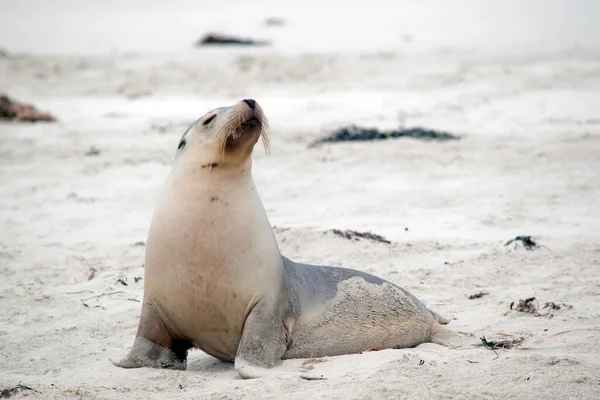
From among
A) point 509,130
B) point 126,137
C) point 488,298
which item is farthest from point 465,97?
point 488,298

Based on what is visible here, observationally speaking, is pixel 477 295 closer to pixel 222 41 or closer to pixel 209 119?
pixel 209 119

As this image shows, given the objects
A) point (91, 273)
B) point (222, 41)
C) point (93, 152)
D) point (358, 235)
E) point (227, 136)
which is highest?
point (222, 41)

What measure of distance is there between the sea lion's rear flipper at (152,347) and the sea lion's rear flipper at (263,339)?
38cm

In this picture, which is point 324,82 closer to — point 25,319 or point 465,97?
point 465,97

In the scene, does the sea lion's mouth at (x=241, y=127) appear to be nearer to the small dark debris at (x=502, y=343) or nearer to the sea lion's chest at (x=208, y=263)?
the sea lion's chest at (x=208, y=263)

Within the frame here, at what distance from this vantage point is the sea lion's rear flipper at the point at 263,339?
3.75 m

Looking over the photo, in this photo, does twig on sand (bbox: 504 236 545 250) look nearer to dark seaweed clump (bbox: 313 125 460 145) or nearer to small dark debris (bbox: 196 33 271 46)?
dark seaweed clump (bbox: 313 125 460 145)

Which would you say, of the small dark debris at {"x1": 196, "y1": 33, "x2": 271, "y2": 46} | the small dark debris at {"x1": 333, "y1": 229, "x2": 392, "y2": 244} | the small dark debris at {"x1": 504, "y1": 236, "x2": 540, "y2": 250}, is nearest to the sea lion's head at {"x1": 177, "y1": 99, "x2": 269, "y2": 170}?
the small dark debris at {"x1": 333, "y1": 229, "x2": 392, "y2": 244}

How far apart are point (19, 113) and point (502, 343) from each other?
8.28m

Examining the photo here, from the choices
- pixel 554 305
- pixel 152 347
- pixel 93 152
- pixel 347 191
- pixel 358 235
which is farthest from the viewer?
pixel 93 152

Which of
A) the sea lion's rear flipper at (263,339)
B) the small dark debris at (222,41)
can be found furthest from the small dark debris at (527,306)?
the small dark debris at (222,41)

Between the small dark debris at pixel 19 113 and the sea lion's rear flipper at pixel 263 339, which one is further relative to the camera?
the small dark debris at pixel 19 113

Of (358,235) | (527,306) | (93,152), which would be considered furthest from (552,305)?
(93,152)

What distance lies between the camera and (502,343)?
13.4ft
